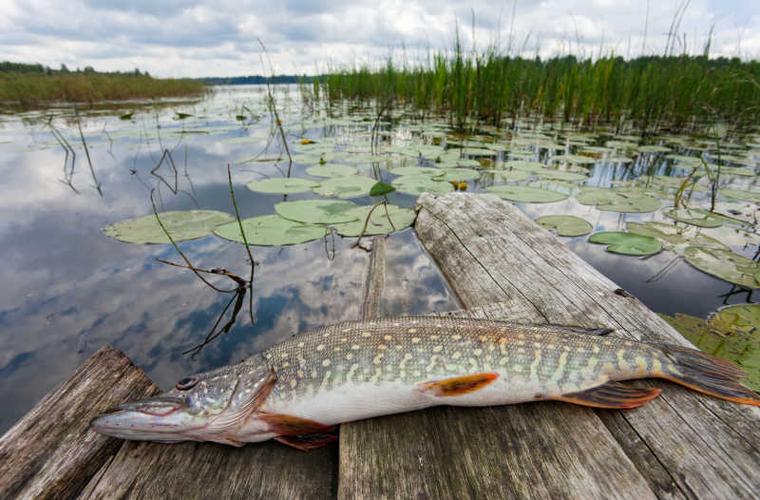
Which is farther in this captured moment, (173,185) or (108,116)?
(108,116)

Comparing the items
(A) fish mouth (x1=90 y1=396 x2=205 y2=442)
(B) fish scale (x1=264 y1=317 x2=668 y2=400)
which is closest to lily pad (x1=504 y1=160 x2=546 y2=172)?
(B) fish scale (x1=264 y1=317 x2=668 y2=400)

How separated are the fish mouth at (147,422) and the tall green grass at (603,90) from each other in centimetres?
882

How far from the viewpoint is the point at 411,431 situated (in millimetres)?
1559

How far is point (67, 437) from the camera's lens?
1.59 metres

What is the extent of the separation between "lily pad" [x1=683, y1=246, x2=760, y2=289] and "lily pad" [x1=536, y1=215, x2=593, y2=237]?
2.92 ft

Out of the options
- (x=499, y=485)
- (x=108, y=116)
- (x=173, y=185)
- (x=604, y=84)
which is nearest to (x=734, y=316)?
(x=499, y=485)

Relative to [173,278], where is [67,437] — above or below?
above

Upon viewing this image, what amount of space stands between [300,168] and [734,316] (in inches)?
237

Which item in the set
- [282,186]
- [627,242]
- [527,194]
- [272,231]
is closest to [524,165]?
[527,194]

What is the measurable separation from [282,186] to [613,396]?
177 inches

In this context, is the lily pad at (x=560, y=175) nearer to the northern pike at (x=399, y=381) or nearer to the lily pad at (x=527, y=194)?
the lily pad at (x=527, y=194)

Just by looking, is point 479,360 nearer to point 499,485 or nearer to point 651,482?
point 499,485

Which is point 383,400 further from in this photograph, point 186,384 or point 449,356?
point 186,384

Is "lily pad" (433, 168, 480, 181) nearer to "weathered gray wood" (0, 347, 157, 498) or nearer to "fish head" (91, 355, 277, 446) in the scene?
"fish head" (91, 355, 277, 446)
